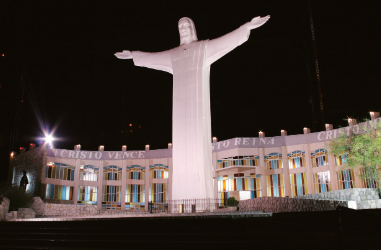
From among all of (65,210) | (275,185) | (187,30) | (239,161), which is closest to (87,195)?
(65,210)

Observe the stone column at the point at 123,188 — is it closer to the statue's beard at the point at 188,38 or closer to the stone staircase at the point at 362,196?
the statue's beard at the point at 188,38

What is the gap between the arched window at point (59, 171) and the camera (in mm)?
35966

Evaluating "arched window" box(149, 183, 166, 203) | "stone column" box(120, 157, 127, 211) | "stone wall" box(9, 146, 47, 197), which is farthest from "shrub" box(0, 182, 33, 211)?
"arched window" box(149, 183, 166, 203)

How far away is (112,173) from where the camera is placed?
133 feet

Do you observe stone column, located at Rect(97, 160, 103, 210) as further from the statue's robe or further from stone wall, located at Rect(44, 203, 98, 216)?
the statue's robe

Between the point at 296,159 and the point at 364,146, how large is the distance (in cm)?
1019

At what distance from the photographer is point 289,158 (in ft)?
113

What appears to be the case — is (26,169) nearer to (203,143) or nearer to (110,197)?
(110,197)

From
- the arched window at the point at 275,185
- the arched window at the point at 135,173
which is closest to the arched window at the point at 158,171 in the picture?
the arched window at the point at 135,173

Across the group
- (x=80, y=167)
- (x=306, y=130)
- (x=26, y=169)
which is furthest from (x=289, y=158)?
(x=26, y=169)

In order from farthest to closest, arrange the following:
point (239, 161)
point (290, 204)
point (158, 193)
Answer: point (158, 193) < point (239, 161) < point (290, 204)

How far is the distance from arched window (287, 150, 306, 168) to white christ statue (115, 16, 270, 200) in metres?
17.0

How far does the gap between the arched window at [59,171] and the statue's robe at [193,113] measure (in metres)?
21.5

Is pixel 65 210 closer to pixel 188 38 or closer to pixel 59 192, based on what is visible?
pixel 59 192
